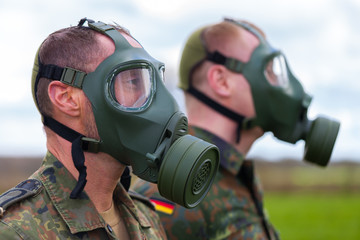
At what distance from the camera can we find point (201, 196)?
267 cm

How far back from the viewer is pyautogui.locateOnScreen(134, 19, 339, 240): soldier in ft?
12.6

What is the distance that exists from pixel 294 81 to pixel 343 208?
12903 mm

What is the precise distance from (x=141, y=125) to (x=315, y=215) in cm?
1336

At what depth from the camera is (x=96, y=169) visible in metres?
2.66

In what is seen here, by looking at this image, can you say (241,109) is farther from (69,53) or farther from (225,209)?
(69,53)

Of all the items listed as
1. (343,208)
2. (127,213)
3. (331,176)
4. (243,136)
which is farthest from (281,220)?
(127,213)

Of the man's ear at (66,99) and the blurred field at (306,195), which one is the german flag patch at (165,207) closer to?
the man's ear at (66,99)

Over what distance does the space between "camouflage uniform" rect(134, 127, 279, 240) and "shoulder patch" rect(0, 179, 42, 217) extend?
4.07ft

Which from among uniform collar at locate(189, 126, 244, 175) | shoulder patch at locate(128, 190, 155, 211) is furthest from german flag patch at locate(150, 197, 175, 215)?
uniform collar at locate(189, 126, 244, 175)

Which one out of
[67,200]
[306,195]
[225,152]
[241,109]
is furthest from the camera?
[306,195]

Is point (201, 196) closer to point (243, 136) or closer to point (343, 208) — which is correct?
point (243, 136)

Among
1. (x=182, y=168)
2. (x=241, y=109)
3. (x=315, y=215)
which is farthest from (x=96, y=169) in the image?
(x=315, y=215)

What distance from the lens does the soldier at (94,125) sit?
2.51 meters

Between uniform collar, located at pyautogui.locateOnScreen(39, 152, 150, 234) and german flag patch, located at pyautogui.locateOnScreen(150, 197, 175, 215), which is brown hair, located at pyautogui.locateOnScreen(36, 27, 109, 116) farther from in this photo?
german flag patch, located at pyautogui.locateOnScreen(150, 197, 175, 215)
